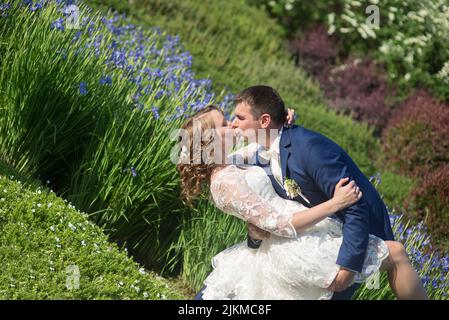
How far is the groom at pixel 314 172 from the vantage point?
3.26 metres

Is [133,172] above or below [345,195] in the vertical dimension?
below

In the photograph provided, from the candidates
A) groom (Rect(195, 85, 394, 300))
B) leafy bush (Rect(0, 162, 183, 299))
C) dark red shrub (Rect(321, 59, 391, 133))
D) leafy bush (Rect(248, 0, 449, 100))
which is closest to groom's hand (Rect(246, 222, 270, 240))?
groom (Rect(195, 85, 394, 300))

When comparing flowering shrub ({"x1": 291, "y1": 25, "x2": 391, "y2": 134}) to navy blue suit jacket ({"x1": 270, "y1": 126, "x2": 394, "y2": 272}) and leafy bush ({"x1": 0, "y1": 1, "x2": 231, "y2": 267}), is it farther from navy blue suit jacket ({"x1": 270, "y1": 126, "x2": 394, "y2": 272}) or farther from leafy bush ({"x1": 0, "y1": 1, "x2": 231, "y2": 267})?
navy blue suit jacket ({"x1": 270, "y1": 126, "x2": 394, "y2": 272})

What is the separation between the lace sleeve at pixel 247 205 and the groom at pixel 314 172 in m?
0.13

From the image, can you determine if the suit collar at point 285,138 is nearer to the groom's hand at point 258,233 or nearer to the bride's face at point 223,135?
the bride's face at point 223,135

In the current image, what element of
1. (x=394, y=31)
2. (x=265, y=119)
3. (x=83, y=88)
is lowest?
(x=394, y=31)

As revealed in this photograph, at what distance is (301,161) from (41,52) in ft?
6.89

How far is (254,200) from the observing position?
11.0 feet

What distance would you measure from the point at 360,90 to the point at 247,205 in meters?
6.73

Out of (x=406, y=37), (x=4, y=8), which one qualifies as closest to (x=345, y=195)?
(x=4, y=8)

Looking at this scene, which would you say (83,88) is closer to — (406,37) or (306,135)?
(306,135)

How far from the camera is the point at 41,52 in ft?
15.5
